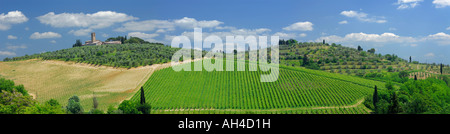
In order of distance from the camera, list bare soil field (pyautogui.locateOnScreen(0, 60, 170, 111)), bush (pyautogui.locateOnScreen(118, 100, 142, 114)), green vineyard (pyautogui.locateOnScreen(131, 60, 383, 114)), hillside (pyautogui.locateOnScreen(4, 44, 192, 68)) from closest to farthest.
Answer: bush (pyautogui.locateOnScreen(118, 100, 142, 114)) → green vineyard (pyautogui.locateOnScreen(131, 60, 383, 114)) → bare soil field (pyautogui.locateOnScreen(0, 60, 170, 111)) → hillside (pyautogui.locateOnScreen(4, 44, 192, 68))

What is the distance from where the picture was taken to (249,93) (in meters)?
67.5

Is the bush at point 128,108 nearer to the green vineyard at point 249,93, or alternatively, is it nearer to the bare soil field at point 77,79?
the green vineyard at point 249,93

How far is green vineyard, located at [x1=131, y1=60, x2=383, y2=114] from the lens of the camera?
60.0 metres

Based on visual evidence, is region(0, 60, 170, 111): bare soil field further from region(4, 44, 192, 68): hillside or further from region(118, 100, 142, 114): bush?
region(118, 100, 142, 114): bush

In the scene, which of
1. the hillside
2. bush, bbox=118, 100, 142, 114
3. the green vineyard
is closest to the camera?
bush, bbox=118, 100, 142, 114

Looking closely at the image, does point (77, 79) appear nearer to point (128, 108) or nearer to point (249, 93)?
point (128, 108)

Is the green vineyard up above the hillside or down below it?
below

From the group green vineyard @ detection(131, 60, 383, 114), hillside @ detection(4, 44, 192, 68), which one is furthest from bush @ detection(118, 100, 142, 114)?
hillside @ detection(4, 44, 192, 68)

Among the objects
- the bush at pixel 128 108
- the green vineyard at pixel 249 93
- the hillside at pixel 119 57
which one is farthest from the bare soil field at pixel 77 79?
the bush at pixel 128 108

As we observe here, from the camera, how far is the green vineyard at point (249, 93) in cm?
5997

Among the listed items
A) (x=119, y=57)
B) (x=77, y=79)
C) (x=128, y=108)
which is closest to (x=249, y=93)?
(x=128, y=108)
